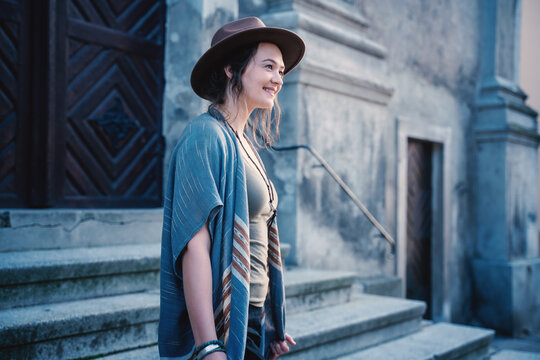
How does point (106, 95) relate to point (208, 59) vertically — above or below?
above

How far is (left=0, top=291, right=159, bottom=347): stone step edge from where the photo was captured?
229cm

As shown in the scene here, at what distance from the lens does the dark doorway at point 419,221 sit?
7391mm

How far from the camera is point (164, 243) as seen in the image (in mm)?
1624

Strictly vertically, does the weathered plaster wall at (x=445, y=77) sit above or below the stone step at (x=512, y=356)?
above

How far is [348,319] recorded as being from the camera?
3.63 m

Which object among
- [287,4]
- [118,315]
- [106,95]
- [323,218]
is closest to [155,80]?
[106,95]

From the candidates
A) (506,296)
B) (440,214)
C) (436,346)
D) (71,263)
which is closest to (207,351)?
(71,263)

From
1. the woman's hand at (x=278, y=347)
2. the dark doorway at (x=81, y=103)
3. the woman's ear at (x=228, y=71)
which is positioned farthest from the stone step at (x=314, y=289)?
the woman's ear at (x=228, y=71)

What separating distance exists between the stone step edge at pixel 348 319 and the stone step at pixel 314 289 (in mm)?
60

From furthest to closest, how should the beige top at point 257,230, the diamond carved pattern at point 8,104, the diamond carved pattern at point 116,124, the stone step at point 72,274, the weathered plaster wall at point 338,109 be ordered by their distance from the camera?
1. the weathered plaster wall at point 338,109
2. the diamond carved pattern at point 116,124
3. the diamond carved pattern at point 8,104
4. the stone step at point 72,274
5. the beige top at point 257,230

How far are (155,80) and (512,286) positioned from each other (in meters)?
6.29

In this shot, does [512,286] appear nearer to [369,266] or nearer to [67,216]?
[369,266]

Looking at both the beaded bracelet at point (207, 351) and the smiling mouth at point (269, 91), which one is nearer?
the beaded bracelet at point (207, 351)

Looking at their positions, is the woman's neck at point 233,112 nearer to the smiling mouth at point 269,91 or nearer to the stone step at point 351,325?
the smiling mouth at point 269,91
